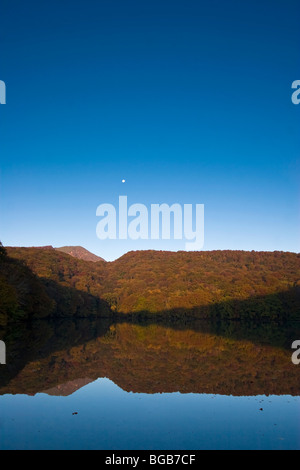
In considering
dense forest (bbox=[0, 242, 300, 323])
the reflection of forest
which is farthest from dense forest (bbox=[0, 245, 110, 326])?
the reflection of forest

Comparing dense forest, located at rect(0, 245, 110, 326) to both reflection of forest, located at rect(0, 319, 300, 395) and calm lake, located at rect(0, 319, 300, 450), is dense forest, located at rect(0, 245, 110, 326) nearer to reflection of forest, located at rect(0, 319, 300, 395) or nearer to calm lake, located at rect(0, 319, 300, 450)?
reflection of forest, located at rect(0, 319, 300, 395)

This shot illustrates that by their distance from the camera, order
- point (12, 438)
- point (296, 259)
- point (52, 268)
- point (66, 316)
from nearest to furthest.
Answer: point (12, 438)
point (66, 316)
point (52, 268)
point (296, 259)

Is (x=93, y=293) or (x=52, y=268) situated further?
(x=93, y=293)

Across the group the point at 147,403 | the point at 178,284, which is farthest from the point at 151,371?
the point at 178,284

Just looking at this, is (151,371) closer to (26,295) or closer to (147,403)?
(147,403)

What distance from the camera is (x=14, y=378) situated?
1502cm

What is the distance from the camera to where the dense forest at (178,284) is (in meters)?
98.4

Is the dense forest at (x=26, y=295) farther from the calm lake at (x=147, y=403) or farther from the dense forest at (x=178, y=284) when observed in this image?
the calm lake at (x=147, y=403)

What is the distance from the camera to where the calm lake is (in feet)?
29.5

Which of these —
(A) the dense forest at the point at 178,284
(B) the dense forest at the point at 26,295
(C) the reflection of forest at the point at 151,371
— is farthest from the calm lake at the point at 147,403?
(A) the dense forest at the point at 178,284

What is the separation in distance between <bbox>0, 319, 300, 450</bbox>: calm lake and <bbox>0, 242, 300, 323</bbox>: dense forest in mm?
58723
